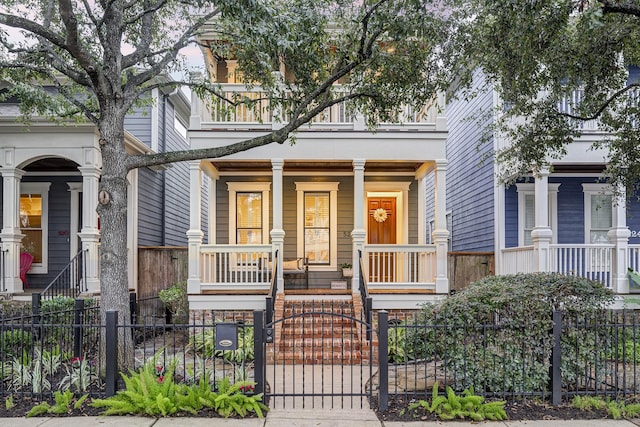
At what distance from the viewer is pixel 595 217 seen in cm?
1323

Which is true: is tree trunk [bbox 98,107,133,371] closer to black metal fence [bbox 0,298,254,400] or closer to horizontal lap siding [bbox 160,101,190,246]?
black metal fence [bbox 0,298,254,400]

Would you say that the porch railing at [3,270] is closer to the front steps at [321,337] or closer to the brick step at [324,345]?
the front steps at [321,337]

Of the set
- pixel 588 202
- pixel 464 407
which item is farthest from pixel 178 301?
pixel 588 202

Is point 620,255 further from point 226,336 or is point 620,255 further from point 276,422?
point 226,336

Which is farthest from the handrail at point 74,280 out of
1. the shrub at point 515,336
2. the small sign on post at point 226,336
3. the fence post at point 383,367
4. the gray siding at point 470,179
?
the gray siding at point 470,179

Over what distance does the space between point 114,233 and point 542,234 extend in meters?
8.54

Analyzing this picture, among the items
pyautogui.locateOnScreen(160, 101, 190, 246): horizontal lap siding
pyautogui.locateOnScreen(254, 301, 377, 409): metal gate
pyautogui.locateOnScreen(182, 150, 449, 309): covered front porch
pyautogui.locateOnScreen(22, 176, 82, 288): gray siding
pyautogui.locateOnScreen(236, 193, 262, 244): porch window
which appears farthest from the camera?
pyautogui.locateOnScreen(160, 101, 190, 246): horizontal lap siding

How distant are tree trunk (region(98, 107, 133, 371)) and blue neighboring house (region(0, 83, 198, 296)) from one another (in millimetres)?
3664

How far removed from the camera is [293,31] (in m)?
7.21

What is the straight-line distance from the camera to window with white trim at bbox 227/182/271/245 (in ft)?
45.2

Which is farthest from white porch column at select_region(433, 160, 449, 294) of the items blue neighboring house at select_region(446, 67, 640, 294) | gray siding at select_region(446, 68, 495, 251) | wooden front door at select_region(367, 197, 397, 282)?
wooden front door at select_region(367, 197, 397, 282)

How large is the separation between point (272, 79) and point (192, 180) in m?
3.50

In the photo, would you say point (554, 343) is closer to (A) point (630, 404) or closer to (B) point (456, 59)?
(A) point (630, 404)

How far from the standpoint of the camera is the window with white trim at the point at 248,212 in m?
13.8
